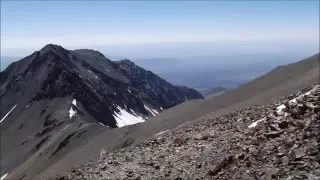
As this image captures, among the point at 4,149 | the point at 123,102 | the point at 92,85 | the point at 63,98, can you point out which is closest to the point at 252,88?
the point at 4,149

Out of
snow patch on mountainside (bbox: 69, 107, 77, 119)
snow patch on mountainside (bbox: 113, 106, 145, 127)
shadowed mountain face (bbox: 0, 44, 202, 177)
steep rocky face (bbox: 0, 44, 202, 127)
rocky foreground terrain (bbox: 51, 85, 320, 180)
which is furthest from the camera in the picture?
snow patch on mountainside (bbox: 113, 106, 145, 127)

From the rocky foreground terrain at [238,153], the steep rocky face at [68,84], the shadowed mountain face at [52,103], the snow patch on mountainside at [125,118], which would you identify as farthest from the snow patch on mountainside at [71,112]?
the rocky foreground terrain at [238,153]

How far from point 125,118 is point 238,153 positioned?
488ft

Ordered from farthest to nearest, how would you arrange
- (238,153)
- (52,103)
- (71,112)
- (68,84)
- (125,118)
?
(125,118)
(68,84)
(52,103)
(71,112)
(238,153)

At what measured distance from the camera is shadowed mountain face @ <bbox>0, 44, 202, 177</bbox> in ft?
352

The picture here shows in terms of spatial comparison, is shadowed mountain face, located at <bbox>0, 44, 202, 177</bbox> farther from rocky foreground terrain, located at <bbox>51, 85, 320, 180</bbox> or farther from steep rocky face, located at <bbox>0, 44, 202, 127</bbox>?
rocky foreground terrain, located at <bbox>51, 85, 320, 180</bbox>

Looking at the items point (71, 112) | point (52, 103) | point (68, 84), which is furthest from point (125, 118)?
point (71, 112)

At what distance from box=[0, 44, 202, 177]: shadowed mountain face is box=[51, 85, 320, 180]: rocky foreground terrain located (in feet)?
181

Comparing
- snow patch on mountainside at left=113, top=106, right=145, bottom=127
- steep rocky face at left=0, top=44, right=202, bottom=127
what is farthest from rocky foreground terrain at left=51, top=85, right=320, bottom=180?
snow patch on mountainside at left=113, top=106, right=145, bottom=127

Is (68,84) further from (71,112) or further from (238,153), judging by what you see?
(238,153)

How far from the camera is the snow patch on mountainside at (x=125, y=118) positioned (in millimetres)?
157837

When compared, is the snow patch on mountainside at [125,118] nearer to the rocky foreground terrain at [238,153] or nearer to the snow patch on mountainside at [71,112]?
the snow patch on mountainside at [71,112]

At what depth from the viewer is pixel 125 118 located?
545 feet

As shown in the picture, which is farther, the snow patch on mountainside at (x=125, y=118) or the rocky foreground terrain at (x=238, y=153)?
the snow patch on mountainside at (x=125, y=118)
